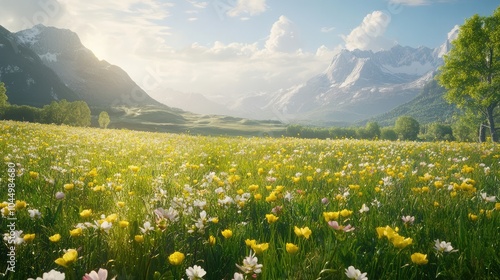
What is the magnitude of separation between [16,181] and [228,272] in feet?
13.2

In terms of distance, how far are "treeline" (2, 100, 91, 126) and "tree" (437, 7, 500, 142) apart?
9828 cm

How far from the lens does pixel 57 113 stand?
97688 millimetres

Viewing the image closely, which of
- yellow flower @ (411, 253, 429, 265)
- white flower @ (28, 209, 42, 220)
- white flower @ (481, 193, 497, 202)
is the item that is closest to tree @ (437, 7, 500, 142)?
white flower @ (481, 193, 497, 202)

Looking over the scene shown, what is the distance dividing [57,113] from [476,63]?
106404 mm

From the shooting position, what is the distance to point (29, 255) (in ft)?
7.65

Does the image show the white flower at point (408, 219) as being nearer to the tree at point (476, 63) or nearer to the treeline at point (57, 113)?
the tree at point (476, 63)

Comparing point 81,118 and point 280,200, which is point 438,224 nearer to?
point 280,200

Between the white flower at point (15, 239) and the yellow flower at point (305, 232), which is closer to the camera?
the yellow flower at point (305, 232)

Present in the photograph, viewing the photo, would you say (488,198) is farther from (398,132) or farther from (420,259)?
(398,132)

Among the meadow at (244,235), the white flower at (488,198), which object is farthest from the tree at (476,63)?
the white flower at (488,198)

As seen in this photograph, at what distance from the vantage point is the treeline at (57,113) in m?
97.4

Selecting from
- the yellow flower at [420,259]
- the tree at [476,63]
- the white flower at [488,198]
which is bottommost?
the yellow flower at [420,259]

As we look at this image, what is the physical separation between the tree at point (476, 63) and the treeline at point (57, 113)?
9828 cm

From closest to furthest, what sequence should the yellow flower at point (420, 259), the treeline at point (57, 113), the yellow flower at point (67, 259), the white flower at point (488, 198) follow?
1. the yellow flower at point (67, 259)
2. the yellow flower at point (420, 259)
3. the white flower at point (488, 198)
4. the treeline at point (57, 113)
